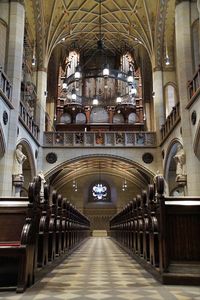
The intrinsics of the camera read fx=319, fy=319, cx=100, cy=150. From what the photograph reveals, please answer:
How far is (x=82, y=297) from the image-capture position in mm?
3387

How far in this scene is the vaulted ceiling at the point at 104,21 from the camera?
1945 centimetres

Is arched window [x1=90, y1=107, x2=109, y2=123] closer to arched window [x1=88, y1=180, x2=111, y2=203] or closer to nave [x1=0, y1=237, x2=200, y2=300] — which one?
arched window [x1=88, y1=180, x2=111, y2=203]

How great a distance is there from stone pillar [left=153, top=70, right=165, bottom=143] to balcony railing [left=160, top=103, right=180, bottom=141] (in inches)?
31.7

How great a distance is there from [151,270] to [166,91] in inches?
711

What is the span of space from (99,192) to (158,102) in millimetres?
11734

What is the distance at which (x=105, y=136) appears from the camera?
2059 cm

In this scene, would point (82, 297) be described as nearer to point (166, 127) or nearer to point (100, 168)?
point (166, 127)

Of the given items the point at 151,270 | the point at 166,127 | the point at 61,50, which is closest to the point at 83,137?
the point at 166,127

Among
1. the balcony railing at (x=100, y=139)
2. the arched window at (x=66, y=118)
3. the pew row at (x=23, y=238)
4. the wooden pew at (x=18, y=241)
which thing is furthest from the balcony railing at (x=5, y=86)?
the arched window at (x=66, y=118)

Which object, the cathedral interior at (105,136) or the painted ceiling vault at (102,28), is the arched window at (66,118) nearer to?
the cathedral interior at (105,136)

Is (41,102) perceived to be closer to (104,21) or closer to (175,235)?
(104,21)

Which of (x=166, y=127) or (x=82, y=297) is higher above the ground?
(x=166, y=127)

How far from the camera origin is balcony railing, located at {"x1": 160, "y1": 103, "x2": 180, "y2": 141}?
15.6 m

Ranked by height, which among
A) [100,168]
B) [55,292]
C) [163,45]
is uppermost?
[163,45]
